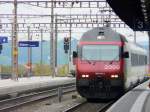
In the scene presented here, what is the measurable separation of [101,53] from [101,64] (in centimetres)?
54

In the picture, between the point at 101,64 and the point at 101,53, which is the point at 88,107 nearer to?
the point at 101,64

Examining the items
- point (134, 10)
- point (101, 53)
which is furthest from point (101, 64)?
point (134, 10)

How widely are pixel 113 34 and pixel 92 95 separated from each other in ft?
10.0

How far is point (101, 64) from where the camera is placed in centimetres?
2566

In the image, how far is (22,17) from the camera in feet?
212

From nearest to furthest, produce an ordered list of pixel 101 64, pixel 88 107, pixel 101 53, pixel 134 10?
pixel 88 107
pixel 101 64
pixel 101 53
pixel 134 10

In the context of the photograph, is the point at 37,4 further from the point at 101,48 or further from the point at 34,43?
the point at 101,48

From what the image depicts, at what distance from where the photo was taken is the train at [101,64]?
25.4 metres

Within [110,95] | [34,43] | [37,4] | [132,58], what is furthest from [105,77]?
[34,43]

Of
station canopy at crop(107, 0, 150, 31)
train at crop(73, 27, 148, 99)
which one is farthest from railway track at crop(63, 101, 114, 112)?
station canopy at crop(107, 0, 150, 31)

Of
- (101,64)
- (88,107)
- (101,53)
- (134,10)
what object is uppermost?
(134,10)

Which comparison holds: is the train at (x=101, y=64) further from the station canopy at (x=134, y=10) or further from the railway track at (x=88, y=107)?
the station canopy at (x=134, y=10)

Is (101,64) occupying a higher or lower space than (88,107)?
higher

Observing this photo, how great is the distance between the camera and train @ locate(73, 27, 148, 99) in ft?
83.4
